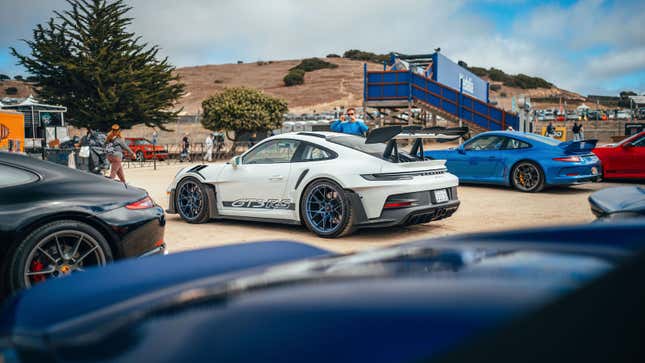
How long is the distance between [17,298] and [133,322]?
656mm

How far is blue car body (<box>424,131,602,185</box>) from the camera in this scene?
1059 cm

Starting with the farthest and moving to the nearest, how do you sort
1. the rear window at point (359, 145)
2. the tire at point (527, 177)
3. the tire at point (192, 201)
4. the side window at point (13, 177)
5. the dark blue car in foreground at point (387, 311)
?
the tire at point (527, 177) → the tire at point (192, 201) → the rear window at point (359, 145) → the side window at point (13, 177) → the dark blue car in foreground at point (387, 311)

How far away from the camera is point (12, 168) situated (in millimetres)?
4133

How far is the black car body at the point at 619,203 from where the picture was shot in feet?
10.4

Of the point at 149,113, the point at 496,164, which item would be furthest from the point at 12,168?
the point at 149,113

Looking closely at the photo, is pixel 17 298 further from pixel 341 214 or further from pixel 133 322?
pixel 341 214

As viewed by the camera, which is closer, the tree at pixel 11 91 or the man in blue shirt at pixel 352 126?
the man in blue shirt at pixel 352 126

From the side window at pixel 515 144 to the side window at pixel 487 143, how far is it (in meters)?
0.13

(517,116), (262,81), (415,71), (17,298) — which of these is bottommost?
(17,298)

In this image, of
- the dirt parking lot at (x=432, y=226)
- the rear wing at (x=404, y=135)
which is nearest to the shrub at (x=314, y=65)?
the dirt parking lot at (x=432, y=226)

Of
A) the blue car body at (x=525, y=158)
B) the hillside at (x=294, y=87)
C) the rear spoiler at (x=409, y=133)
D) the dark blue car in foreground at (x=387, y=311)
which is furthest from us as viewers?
the hillside at (x=294, y=87)

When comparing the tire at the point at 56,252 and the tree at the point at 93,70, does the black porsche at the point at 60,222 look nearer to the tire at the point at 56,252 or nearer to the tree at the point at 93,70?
the tire at the point at 56,252

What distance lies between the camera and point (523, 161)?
11.1m

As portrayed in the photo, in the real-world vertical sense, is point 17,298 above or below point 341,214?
above
